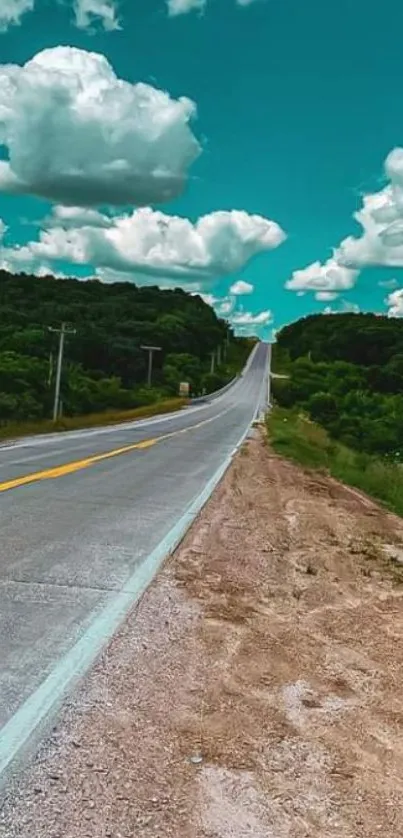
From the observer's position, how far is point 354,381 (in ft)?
297

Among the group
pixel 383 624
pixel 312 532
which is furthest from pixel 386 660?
pixel 312 532

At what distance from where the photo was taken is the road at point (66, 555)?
162 inches

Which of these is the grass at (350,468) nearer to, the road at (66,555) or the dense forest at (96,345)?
the road at (66,555)

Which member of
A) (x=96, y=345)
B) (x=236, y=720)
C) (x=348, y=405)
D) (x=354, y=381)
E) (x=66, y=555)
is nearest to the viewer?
(x=236, y=720)

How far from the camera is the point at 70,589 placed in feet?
19.8

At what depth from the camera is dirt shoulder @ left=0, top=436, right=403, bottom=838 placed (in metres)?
2.86

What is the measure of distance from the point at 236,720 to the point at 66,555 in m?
3.75

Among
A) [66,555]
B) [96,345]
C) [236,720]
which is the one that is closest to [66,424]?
[66,555]

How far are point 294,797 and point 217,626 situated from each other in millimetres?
2323

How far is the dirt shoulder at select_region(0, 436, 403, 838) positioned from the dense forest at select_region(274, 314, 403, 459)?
126 ft

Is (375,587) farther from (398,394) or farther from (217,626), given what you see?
(398,394)

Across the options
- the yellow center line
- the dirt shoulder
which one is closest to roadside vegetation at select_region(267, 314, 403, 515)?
the yellow center line

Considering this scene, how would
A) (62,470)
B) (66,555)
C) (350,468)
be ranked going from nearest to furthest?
(66,555) → (62,470) → (350,468)

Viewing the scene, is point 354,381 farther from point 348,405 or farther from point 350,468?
point 350,468
